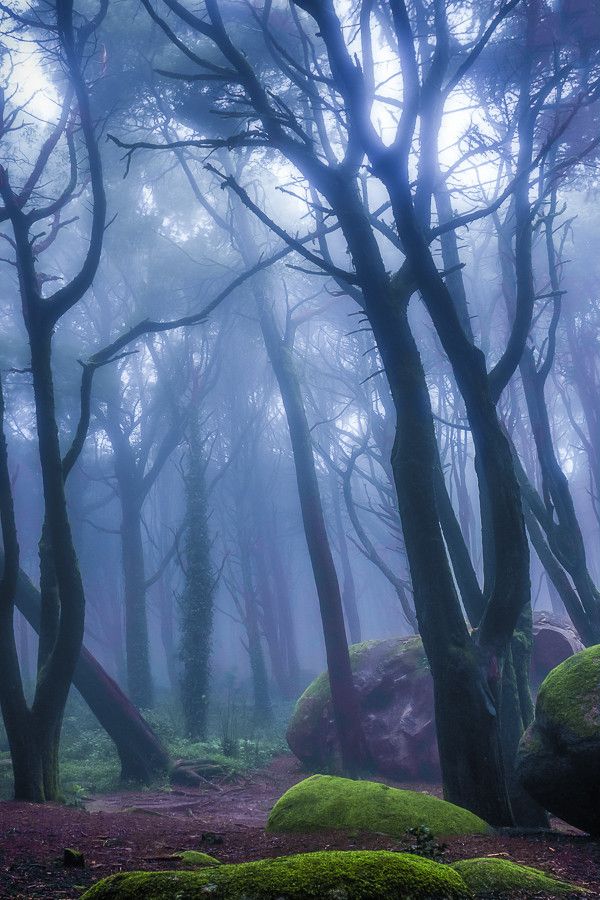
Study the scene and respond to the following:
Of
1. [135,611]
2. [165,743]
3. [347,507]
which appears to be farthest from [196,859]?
[135,611]

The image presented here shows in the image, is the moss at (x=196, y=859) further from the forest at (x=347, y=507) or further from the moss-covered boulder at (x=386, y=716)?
the moss-covered boulder at (x=386, y=716)

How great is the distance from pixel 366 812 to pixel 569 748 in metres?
1.50

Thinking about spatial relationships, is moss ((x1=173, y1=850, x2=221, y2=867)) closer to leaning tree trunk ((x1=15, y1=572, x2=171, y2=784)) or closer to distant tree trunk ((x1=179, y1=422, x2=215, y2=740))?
leaning tree trunk ((x1=15, y1=572, x2=171, y2=784))

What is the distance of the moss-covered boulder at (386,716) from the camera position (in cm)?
980

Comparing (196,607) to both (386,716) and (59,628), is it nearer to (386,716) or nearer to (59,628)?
(386,716)

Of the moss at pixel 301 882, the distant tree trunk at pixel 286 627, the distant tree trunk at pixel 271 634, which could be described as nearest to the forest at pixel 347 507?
the moss at pixel 301 882

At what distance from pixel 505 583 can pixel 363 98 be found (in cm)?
424

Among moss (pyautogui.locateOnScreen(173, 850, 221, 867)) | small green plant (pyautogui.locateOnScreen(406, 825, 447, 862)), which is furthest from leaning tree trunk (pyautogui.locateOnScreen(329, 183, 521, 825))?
moss (pyautogui.locateOnScreen(173, 850, 221, 867))

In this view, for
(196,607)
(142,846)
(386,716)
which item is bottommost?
(386,716)

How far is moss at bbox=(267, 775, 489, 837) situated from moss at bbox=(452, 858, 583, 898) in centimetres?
116

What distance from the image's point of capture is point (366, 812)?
4195 mm

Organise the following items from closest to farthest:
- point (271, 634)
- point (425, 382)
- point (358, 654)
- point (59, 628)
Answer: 1. point (425, 382)
2. point (59, 628)
3. point (358, 654)
4. point (271, 634)

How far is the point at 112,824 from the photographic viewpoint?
15.0 ft

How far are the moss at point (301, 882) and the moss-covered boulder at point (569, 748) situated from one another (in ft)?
7.71
